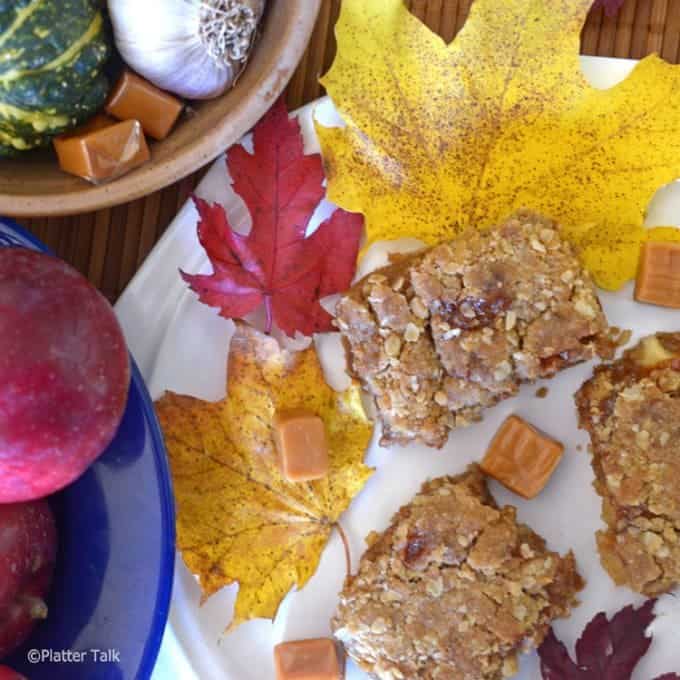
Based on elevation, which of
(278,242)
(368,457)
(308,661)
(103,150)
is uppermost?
(103,150)

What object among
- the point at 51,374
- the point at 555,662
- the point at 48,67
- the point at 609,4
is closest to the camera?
the point at 51,374

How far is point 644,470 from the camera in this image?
1.21 m

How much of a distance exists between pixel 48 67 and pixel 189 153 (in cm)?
20

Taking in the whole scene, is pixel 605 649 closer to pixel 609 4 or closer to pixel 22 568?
pixel 22 568

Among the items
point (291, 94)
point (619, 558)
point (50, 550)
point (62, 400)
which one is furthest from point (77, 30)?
point (619, 558)

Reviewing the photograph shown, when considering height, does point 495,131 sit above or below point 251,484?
above

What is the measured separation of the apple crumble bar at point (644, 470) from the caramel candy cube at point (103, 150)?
2.40 feet

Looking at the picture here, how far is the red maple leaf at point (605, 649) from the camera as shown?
4.05ft

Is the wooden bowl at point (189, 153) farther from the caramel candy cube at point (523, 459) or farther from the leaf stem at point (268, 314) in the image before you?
the caramel candy cube at point (523, 459)

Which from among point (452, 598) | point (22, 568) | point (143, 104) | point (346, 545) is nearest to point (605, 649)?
point (452, 598)

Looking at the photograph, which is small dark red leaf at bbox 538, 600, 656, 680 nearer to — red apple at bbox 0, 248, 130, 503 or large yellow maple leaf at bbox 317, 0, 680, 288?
large yellow maple leaf at bbox 317, 0, 680, 288

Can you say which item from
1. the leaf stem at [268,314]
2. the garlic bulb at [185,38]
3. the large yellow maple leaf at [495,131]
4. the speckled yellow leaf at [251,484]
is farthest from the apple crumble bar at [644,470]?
the garlic bulb at [185,38]

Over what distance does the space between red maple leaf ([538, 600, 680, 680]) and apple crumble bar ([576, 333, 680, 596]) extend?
0.05 m

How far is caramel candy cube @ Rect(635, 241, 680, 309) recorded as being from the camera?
127 cm
